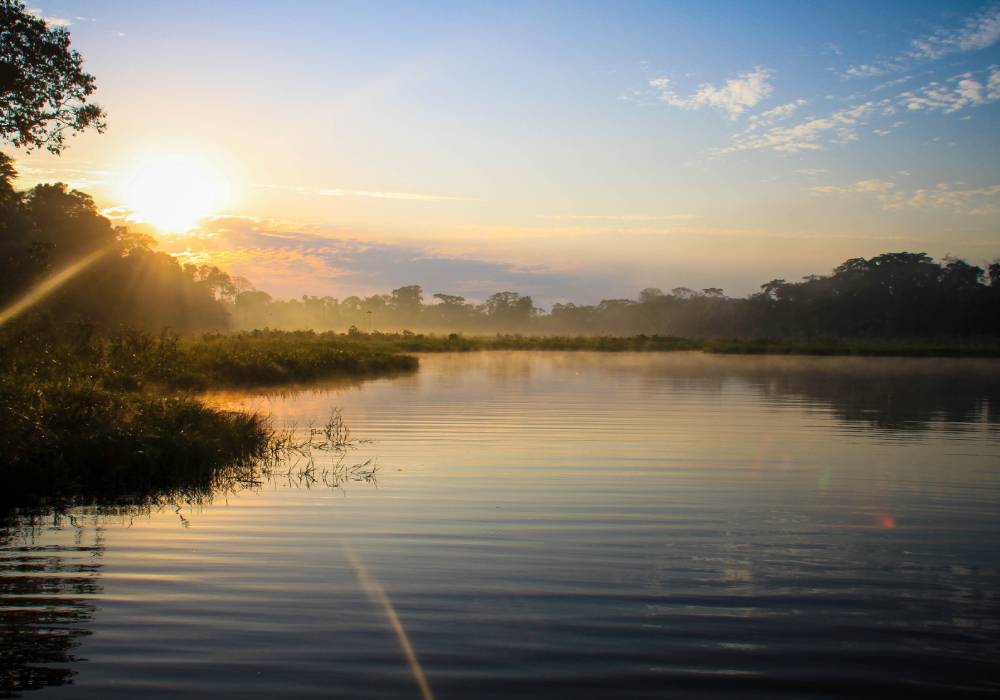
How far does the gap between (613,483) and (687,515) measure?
186 cm

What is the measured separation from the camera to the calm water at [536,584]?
179 inches

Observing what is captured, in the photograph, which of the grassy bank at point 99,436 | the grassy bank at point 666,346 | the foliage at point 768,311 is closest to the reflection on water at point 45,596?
the grassy bank at point 99,436

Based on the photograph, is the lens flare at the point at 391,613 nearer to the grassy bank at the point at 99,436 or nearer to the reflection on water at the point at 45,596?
the reflection on water at the point at 45,596

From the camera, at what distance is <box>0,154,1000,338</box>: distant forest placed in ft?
122

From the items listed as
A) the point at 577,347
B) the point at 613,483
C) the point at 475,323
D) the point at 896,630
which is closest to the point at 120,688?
the point at 896,630

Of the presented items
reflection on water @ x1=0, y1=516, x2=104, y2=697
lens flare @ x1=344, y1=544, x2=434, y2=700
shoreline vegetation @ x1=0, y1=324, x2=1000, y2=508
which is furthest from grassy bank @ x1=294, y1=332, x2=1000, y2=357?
lens flare @ x1=344, y1=544, x2=434, y2=700

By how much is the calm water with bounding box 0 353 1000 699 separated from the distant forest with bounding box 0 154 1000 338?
1373cm

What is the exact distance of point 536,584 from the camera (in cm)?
608

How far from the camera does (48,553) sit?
6.79 meters

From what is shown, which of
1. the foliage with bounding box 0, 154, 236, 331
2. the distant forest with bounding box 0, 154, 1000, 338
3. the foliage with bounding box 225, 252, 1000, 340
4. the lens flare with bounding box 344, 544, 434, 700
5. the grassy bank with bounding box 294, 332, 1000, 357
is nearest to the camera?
the lens flare with bounding box 344, 544, 434, 700

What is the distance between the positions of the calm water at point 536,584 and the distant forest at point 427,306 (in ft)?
45.0

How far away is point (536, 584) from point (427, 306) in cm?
13581

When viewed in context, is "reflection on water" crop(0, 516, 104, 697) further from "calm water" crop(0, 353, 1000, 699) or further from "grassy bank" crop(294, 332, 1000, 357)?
"grassy bank" crop(294, 332, 1000, 357)

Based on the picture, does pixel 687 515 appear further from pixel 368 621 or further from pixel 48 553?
pixel 48 553
